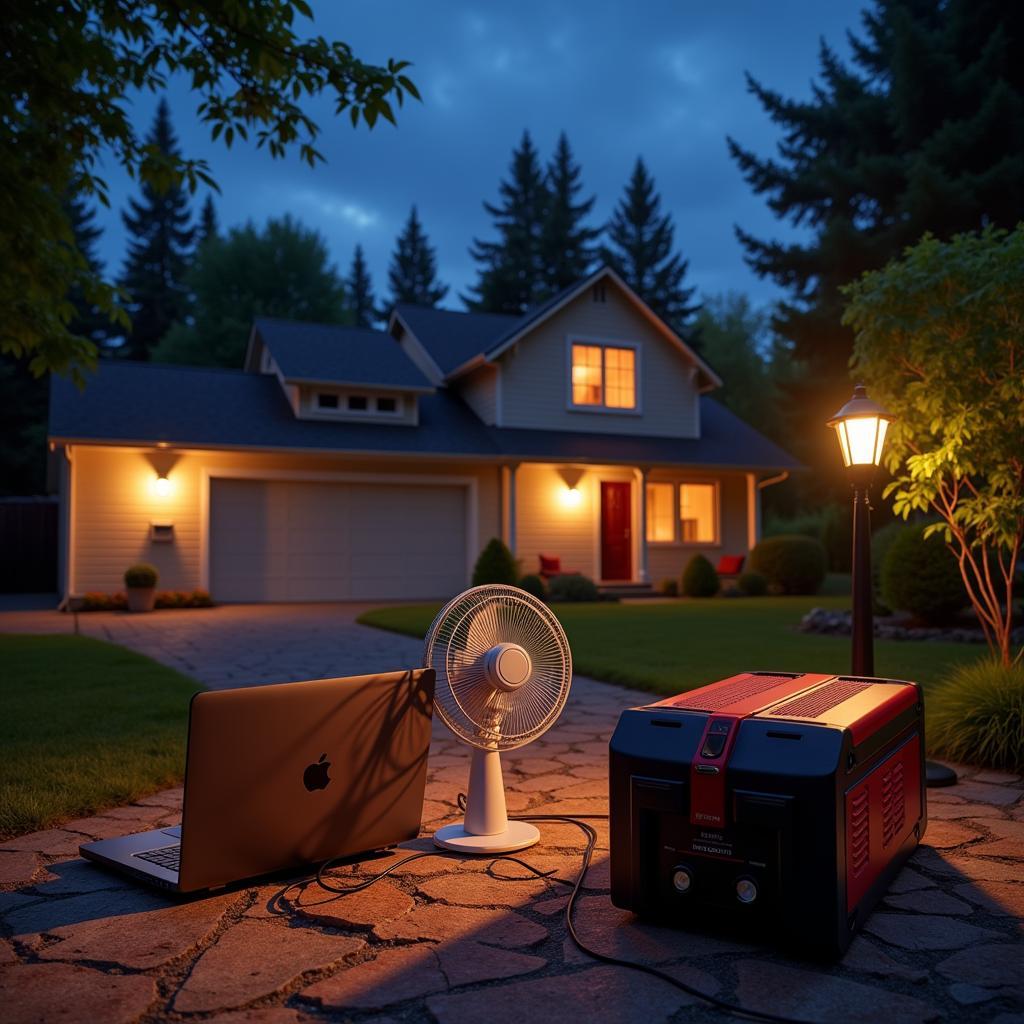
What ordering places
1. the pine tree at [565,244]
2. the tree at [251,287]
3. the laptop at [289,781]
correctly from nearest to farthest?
the laptop at [289,781], the tree at [251,287], the pine tree at [565,244]

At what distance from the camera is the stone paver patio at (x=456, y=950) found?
2.22 metres

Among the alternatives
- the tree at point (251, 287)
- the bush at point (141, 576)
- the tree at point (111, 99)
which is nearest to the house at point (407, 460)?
the bush at point (141, 576)

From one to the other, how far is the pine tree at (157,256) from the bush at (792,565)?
32.3 metres

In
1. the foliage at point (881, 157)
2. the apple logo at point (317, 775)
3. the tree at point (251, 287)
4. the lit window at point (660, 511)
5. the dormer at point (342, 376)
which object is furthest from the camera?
the tree at point (251, 287)

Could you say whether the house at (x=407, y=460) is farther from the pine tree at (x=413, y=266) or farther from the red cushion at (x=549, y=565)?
the pine tree at (x=413, y=266)

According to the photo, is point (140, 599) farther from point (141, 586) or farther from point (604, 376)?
point (604, 376)

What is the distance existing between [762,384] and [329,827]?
43.3 m

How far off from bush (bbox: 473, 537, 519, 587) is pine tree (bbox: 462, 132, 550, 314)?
24.7 meters

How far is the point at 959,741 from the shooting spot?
4895mm

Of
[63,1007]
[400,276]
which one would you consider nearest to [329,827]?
[63,1007]

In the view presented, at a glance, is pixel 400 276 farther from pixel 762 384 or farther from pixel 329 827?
pixel 329 827

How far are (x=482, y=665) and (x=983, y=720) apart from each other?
318cm

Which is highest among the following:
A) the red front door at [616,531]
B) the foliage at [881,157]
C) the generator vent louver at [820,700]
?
the foliage at [881,157]

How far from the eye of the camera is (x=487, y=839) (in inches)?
137
